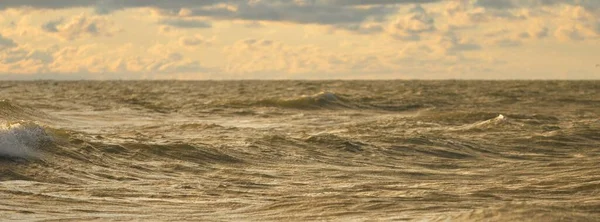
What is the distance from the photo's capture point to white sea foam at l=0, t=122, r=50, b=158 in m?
17.2

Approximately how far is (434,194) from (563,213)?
111 inches

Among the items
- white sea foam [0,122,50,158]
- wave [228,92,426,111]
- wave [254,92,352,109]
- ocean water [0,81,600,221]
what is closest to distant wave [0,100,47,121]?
ocean water [0,81,600,221]

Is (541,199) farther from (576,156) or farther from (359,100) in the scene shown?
(359,100)

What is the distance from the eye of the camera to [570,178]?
15398 mm

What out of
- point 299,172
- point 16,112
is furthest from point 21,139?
point 16,112

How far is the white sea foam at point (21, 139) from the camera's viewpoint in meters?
17.2

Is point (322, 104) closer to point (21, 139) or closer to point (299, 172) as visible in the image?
point (21, 139)

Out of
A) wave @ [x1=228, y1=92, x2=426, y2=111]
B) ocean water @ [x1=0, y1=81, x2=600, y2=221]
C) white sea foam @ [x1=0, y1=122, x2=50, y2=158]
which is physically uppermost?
white sea foam @ [x1=0, y1=122, x2=50, y2=158]

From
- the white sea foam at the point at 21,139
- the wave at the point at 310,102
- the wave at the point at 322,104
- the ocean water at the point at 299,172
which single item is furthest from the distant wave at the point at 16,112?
the wave at the point at 310,102

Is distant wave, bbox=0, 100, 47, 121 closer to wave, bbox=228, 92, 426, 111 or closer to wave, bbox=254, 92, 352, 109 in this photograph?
wave, bbox=228, 92, 426, 111

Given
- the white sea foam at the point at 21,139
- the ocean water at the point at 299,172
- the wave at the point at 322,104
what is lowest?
the wave at the point at 322,104

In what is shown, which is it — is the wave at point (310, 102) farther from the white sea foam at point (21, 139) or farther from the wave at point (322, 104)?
the white sea foam at point (21, 139)

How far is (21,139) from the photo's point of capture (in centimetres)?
1844

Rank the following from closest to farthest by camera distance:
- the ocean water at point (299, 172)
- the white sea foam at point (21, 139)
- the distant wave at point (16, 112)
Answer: the ocean water at point (299, 172), the white sea foam at point (21, 139), the distant wave at point (16, 112)
